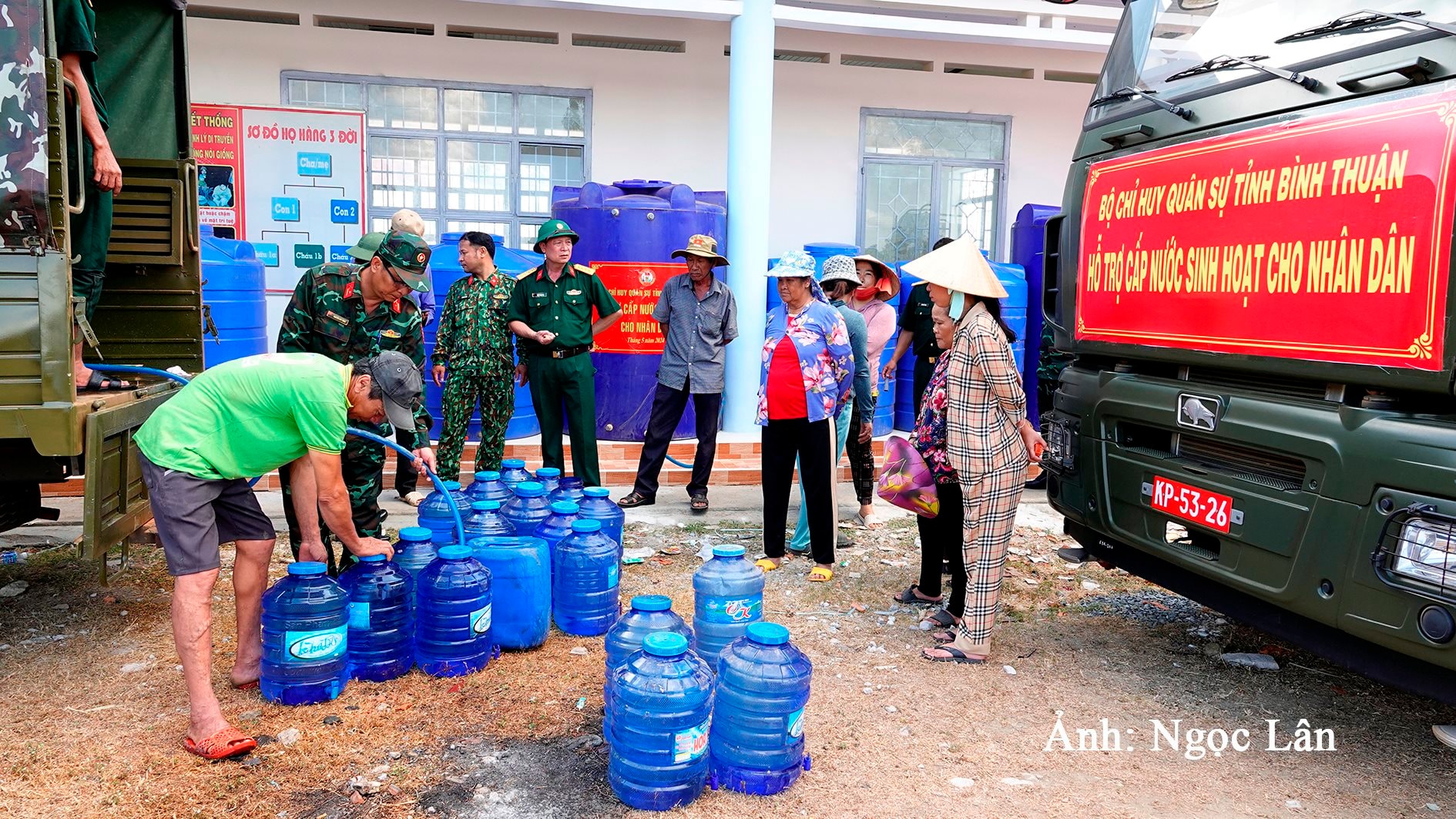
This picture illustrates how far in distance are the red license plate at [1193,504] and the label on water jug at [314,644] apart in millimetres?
3163

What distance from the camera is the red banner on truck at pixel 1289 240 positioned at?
290 cm

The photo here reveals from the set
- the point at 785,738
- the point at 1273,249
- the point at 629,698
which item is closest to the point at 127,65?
the point at 629,698

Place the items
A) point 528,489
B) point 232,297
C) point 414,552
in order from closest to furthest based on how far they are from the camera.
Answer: point 414,552 → point 528,489 → point 232,297

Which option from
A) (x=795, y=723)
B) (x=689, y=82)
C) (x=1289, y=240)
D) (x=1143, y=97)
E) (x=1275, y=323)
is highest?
(x=689, y=82)

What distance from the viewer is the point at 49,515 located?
4496mm

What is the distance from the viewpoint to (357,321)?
4934mm

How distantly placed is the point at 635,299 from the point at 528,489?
126 inches

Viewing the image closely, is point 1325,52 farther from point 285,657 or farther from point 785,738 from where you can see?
point 285,657

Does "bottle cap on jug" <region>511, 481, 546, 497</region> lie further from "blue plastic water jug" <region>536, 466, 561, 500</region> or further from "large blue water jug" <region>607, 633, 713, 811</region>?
"large blue water jug" <region>607, 633, 713, 811</region>

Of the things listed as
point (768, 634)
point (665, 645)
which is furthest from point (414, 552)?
point (768, 634)

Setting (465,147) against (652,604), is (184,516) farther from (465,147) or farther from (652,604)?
(465,147)

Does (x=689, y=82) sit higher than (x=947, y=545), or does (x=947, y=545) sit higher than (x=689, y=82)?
(x=689, y=82)

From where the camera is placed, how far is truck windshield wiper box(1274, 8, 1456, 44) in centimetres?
290

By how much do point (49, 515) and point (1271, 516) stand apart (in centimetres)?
499
